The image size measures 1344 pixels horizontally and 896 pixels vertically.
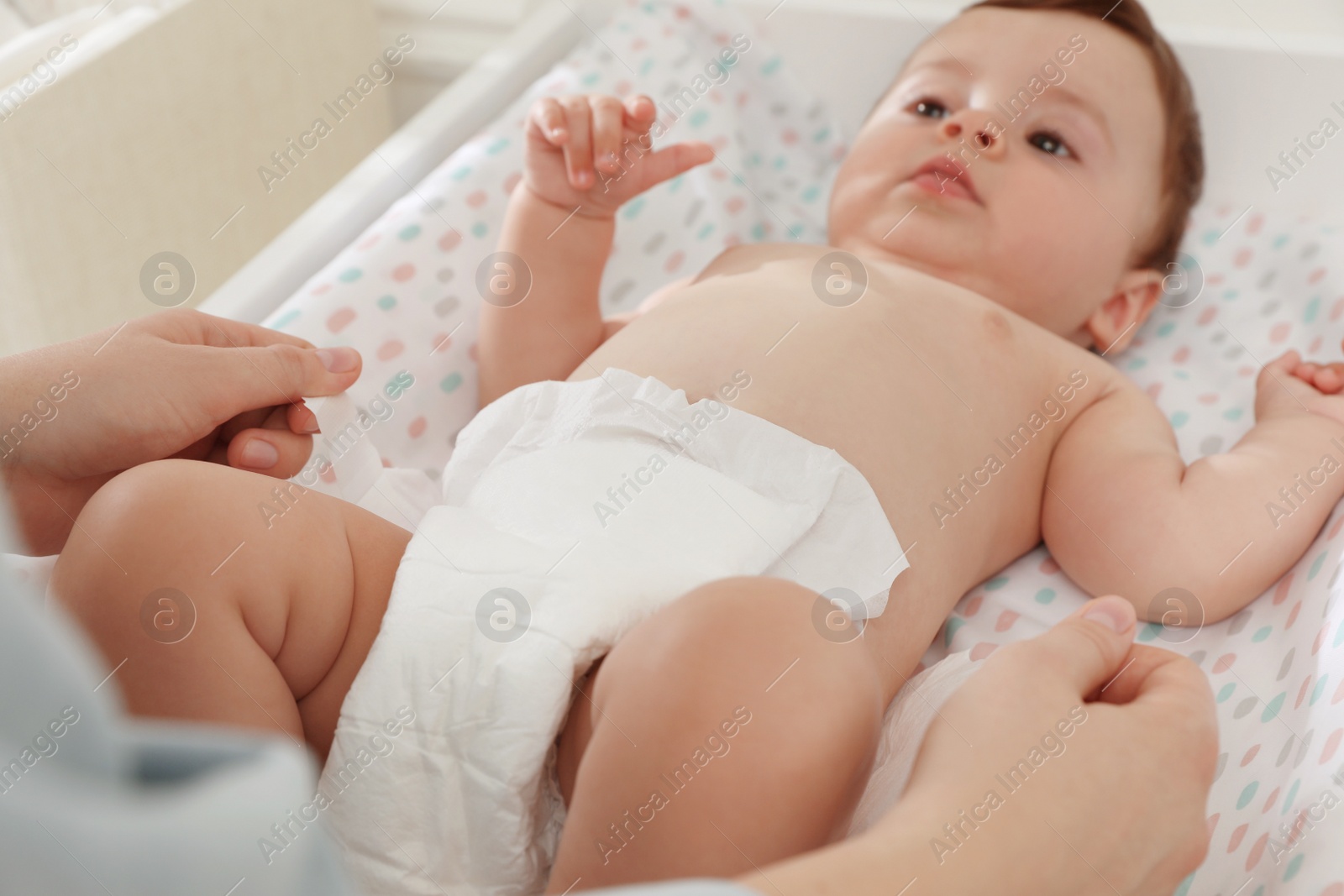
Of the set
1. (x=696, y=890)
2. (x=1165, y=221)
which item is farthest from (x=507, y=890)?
(x=1165, y=221)

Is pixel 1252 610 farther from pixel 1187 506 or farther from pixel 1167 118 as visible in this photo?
pixel 1167 118

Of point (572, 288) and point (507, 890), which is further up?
point (572, 288)

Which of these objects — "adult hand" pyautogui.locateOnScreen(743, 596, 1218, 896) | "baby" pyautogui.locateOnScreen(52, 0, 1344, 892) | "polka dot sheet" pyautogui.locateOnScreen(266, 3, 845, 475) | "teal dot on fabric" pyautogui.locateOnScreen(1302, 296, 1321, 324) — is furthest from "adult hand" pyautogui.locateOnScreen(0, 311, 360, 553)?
"teal dot on fabric" pyautogui.locateOnScreen(1302, 296, 1321, 324)

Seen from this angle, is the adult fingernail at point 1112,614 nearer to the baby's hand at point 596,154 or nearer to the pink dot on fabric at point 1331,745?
the pink dot on fabric at point 1331,745

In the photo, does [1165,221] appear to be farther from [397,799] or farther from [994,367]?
[397,799]

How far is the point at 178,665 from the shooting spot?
601 mm

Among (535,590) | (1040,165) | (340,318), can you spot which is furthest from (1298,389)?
(340,318)

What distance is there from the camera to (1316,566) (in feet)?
3.08

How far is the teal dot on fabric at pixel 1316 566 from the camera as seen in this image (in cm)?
93

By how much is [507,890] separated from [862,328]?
57 centimetres

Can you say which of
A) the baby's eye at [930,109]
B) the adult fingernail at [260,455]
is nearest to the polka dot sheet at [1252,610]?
the baby's eye at [930,109]

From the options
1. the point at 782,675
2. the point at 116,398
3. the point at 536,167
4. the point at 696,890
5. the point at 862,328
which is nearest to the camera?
the point at 696,890

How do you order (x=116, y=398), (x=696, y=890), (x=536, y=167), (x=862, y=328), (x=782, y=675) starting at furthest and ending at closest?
(x=536, y=167) → (x=862, y=328) → (x=116, y=398) → (x=782, y=675) → (x=696, y=890)

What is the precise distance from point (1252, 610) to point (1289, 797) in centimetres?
24
